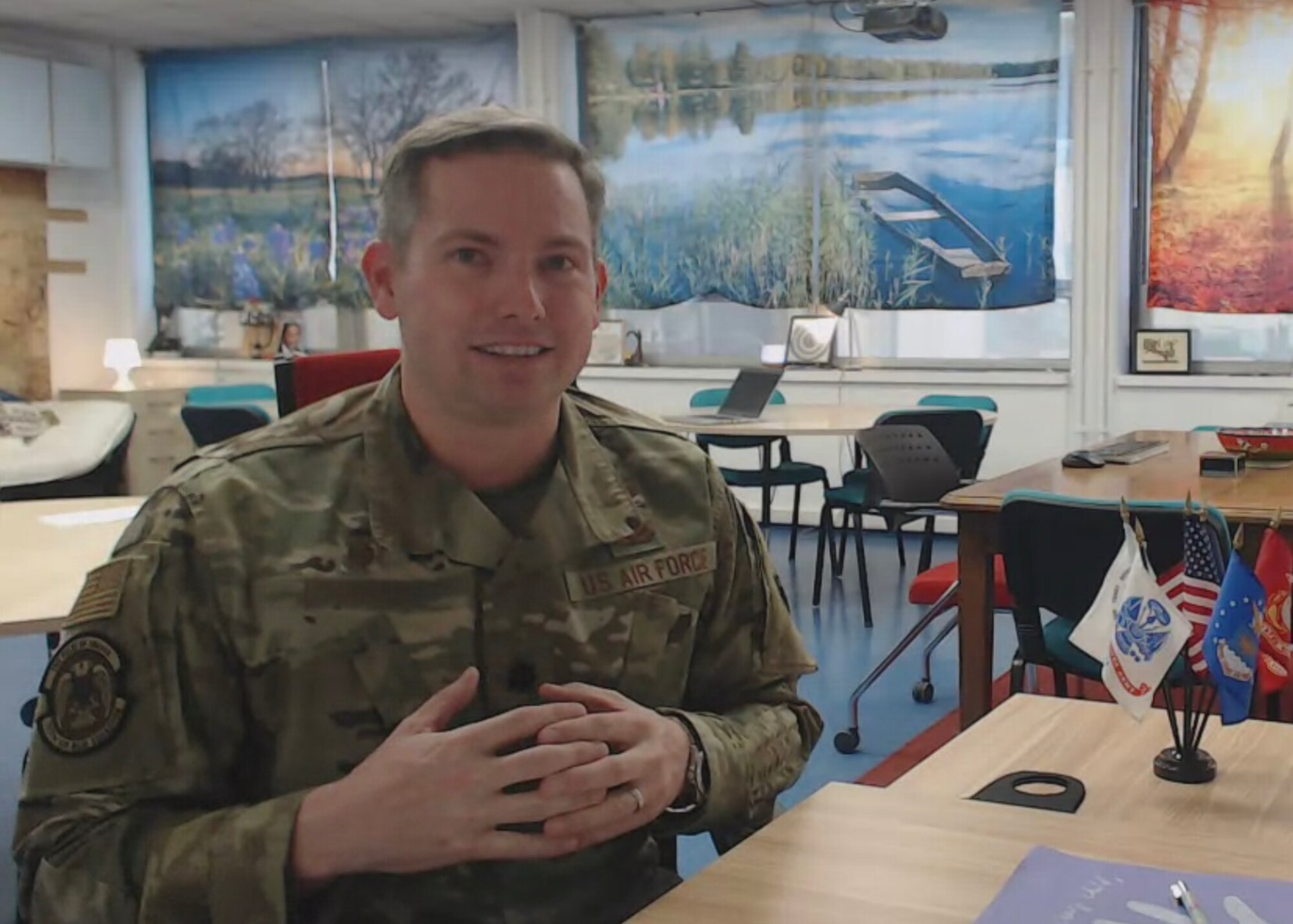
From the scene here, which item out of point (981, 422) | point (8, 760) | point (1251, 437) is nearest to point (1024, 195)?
point (981, 422)

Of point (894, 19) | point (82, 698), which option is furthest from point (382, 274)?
point (894, 19)

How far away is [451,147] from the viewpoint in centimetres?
133

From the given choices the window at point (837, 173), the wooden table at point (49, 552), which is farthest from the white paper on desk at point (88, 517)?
the window at point (837, 173)

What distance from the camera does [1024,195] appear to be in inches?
287

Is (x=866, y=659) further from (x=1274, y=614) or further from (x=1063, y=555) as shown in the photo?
(x=1274, y=614)

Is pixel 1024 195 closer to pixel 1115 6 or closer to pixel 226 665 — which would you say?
pixel 1115 6

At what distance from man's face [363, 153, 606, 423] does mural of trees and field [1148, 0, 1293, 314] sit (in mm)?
6236

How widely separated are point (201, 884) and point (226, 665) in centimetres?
19

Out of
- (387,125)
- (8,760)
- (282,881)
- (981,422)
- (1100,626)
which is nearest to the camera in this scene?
(282,881)

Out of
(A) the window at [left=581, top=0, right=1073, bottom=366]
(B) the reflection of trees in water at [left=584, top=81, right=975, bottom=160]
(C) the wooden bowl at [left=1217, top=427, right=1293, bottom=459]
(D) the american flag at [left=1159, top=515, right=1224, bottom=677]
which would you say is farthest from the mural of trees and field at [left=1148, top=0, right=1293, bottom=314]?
(D) the american flag at [left=1159, top=515, right=1224, bottom=677]

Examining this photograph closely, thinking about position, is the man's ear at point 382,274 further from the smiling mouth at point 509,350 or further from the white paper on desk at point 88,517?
the white paper on desk at point 88,517

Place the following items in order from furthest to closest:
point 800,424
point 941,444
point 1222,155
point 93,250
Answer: point 93,250, point 1222,155, point 800,424, point 941,444

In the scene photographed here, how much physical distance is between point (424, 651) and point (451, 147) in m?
0.46

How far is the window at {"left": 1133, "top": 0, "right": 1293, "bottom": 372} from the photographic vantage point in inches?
266
